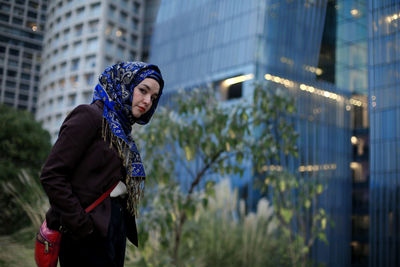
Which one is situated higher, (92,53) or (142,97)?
(92,53)

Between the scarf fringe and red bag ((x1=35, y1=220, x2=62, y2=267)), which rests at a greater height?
the scarf fringe

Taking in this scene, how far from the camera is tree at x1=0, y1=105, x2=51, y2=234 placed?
4207 millimetres

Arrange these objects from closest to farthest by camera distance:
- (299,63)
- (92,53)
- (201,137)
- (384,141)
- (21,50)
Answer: (201,137), (21,50), (384,141), (299,63), (92,53)

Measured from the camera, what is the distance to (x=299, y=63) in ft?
35.9

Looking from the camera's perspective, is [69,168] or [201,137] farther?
[201,137]

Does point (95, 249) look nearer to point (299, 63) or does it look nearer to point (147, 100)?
point (147, 100)

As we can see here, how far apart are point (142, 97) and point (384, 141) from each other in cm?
1008

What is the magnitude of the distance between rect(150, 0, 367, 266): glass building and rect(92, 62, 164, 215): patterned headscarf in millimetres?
6614

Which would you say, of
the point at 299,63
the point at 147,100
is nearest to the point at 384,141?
the point at 299,63

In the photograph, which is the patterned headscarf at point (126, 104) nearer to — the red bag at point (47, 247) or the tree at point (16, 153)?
the red bag at point (47, 247)

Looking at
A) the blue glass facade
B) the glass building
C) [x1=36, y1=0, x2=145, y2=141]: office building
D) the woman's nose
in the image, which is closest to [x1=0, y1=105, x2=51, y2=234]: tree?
the woman's nose

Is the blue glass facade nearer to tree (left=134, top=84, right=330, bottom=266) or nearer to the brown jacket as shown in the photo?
tree (left=134, top=84, right=330, bottom=266)

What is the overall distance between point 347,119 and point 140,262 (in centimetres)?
1271

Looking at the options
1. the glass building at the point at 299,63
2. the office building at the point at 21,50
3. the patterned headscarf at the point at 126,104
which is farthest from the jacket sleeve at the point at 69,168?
the glass building at the point at 299,63
